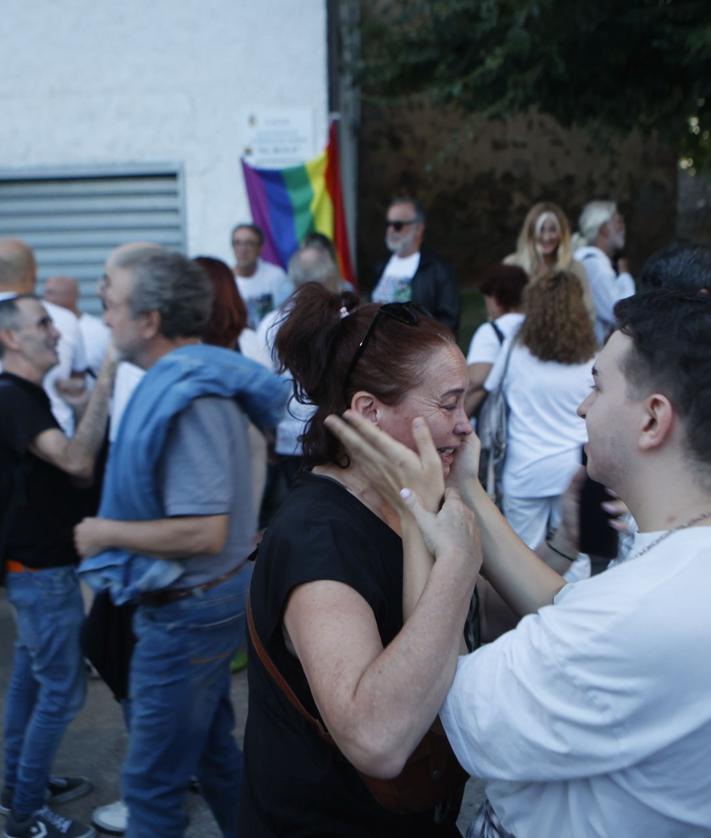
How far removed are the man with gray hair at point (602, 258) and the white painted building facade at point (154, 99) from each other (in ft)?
7.88

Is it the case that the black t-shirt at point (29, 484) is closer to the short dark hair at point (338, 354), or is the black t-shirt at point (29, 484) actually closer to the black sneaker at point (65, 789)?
the black sneaker at point (65, 789)

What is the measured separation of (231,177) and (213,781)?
6090mm

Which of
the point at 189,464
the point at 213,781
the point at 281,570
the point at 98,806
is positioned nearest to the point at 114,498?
the point at 189,464

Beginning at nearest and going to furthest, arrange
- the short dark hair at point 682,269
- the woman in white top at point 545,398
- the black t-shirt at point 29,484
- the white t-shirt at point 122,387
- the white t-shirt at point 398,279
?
the short dark hair at point 682,269 < the black t-shirt at point 29,484 < the white t-shirt at point 122,387 < the woman in white top at point 545,398 < the white t-shirt at point 398,279

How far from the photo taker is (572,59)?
22.9 ft

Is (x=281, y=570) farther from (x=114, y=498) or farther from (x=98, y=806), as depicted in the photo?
(x=98, y=806)

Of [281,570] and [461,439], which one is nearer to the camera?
[281,570]

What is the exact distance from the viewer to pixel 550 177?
10.9 meters

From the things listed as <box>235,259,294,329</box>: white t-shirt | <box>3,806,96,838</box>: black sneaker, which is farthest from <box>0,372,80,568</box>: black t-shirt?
<box>235,259,294,329</box>: white t-shirt

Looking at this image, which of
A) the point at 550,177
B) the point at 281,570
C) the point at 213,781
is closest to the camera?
the point at 281,570

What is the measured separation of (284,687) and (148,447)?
1.01 meters

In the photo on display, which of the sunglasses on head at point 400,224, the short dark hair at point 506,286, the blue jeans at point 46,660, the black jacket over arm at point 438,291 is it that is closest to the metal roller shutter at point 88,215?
the sunglasses on head at point 400,224

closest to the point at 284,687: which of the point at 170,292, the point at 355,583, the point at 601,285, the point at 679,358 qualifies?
the point at 355,583

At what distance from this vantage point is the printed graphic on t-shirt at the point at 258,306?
689 centimetres
